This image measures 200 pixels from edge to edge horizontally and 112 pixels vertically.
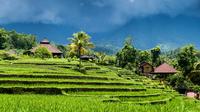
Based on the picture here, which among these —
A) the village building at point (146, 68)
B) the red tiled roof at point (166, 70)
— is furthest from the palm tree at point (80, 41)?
the village building at point (146, 68)

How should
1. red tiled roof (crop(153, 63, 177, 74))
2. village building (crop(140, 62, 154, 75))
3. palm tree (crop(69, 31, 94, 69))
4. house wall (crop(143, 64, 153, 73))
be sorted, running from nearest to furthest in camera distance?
palm tree (crop(69, 31, 94, 69)) → red tiled roof (crop(153, 63, 177, 74)) → village building (crop(140, 62, 154, 75)) → house wall (crop(143, 64, 153, 73))

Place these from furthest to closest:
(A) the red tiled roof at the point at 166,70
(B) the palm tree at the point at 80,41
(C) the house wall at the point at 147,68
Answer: (C) the house wall at the point at 147,68, (A) the red tiled roof at the point at 166,70, (B) the palm tree at the point at 80,41

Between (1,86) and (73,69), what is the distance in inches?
877

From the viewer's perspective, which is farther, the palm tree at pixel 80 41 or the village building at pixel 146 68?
the village building at pixel 146 68

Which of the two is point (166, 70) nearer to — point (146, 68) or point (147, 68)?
point (147, 68)

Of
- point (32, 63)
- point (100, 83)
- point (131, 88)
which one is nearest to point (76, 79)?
point (100, 83)

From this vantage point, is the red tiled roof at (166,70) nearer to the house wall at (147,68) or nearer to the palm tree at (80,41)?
the house wall at (147,68)

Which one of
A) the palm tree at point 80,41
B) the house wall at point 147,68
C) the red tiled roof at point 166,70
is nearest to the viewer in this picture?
the palm tree at point 80,41

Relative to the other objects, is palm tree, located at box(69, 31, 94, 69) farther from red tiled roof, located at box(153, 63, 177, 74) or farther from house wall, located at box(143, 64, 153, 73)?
house wall, located at box(143, 64, 153, 73)

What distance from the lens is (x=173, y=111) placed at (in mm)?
28141

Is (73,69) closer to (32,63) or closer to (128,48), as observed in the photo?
(32,63)

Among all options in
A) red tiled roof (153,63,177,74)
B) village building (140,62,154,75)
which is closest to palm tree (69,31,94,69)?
red tiled roof (153,63,177,74)

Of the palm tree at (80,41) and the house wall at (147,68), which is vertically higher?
the palm tree at (80,41)

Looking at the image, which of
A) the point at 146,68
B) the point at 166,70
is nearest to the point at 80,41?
the point at 166,70
